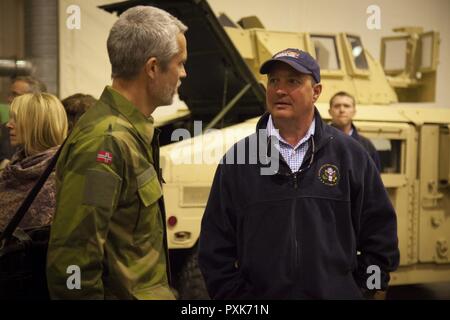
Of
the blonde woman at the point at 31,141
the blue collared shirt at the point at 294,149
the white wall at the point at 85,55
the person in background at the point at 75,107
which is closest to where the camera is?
the blue collared shirt at the point at 294,149

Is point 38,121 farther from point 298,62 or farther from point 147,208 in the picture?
point 298,62

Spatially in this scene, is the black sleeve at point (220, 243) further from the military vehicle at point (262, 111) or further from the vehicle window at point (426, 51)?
the vehicle window at point (426, 51)

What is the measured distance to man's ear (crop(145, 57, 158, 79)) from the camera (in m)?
2.29

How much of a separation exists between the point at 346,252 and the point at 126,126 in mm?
989

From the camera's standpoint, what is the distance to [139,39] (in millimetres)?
2258

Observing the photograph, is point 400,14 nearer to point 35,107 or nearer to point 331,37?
point 331,37

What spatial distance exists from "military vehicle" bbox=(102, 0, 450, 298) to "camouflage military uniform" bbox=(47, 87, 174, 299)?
3.11 m

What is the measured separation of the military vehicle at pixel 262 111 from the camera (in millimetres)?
5465

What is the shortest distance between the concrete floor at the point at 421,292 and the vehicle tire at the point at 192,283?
7.72ft

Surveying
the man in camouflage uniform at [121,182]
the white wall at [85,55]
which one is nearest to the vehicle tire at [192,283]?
the man in camouflage uniform at [121,182]

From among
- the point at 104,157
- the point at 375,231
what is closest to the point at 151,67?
the point at 104,157

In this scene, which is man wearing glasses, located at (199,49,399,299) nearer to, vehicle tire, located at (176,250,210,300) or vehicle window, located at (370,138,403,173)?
vehicle tire, located at (176,250,210,300)

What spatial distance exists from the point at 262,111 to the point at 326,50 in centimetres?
139
